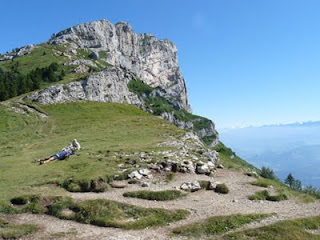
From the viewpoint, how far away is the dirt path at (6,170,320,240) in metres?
18.9

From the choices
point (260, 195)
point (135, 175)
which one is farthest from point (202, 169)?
point (135, 175)

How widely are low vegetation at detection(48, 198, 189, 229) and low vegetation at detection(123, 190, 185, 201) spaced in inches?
102

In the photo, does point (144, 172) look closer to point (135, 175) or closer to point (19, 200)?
point (135, 175)

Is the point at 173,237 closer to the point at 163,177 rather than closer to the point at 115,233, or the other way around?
the point at 115,233

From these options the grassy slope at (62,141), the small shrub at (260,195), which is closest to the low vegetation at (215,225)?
the small shrub at (260,195)

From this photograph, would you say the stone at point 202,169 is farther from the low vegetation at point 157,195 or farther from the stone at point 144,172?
the low vegetation at point 157,195

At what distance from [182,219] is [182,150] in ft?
66.3

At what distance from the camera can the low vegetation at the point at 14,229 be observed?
1833cm

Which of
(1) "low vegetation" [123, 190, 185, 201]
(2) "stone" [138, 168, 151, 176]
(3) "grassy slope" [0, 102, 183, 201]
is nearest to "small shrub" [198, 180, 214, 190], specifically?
(1) "low vegetation" [123, 190, 185, 201]

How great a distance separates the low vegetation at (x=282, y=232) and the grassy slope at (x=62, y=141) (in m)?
17.4

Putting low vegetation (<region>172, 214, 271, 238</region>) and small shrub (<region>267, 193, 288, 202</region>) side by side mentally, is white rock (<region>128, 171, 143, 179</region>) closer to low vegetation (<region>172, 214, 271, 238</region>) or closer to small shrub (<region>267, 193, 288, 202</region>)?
low vegetation (<region>172, 214, 271, 238</region>)

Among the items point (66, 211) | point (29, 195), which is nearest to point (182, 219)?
point (66, 211)

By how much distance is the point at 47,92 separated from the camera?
103188mm

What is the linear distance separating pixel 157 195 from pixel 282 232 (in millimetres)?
11143
